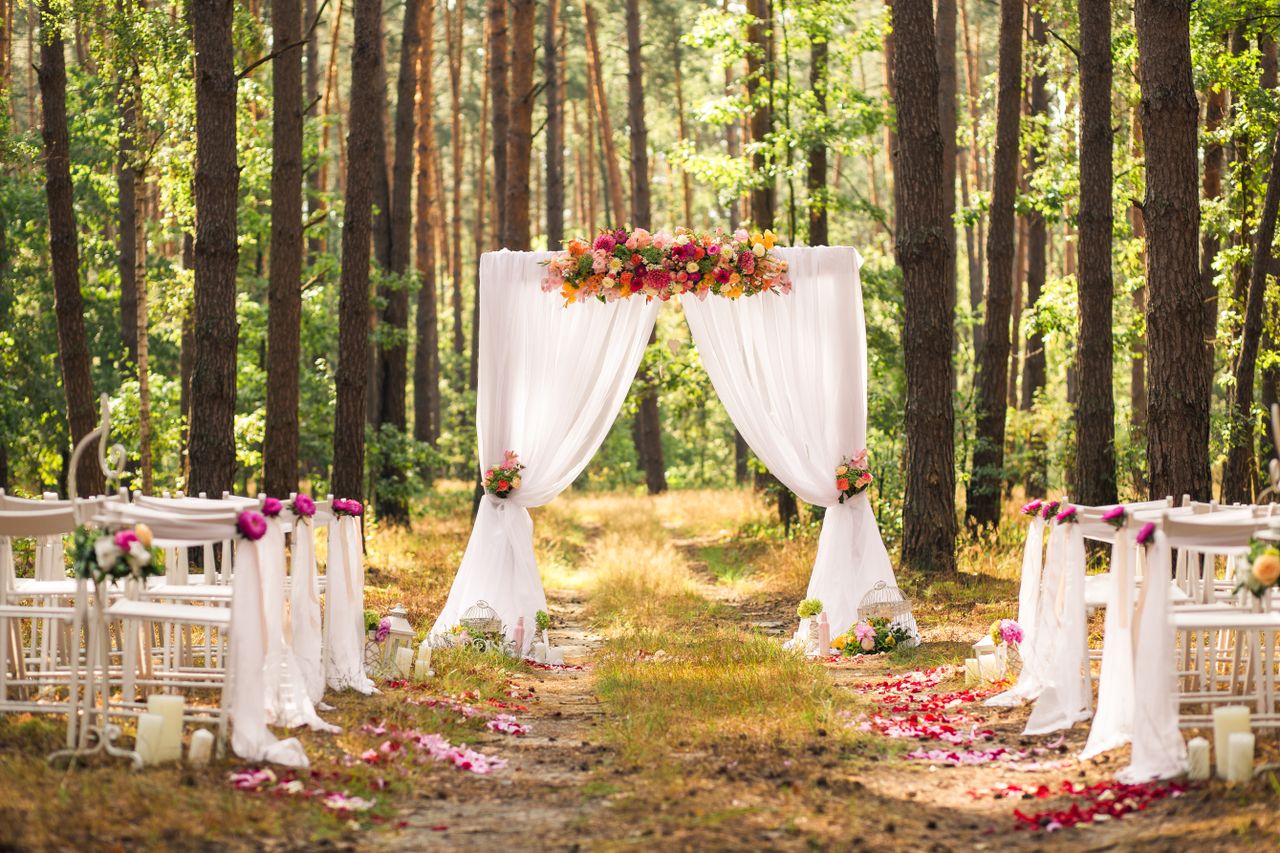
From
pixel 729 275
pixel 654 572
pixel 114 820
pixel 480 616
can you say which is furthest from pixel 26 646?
pixel 654 572

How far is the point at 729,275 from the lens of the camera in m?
10.2

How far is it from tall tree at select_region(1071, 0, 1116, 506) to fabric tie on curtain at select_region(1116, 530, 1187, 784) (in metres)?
7.41

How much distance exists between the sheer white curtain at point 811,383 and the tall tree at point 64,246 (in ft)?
19.7

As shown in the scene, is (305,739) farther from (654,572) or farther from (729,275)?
(654,572)

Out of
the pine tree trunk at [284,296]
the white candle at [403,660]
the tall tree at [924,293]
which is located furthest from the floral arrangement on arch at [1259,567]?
the pine tree trunk at [284,296]

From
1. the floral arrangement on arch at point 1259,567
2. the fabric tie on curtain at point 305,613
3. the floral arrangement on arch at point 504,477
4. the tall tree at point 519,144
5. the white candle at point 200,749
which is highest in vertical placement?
the tall tree at point 519,144

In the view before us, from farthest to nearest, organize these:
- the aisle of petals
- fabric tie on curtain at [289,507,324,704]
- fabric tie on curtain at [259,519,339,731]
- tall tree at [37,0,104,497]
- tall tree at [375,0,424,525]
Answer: tall tree at [375,0,424,525] < tall tree at [37,0,104,497] < fabric tie on curtain at [289,507,324,704] < fabric tie on curtain at [259,519,339,731] < the aisle of petals

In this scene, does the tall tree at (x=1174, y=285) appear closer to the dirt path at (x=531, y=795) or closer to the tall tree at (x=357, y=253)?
the dirt path at (x=531, y=795)

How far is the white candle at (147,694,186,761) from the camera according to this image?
576 cm

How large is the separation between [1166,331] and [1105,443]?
3371 millimetres

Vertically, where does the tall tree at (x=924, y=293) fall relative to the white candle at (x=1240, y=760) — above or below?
above

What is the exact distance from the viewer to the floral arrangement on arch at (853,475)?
33.6 ft

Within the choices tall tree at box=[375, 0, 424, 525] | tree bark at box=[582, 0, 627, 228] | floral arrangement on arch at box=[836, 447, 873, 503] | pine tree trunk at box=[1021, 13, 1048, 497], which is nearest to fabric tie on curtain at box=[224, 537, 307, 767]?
floral arrangement on arch at box=[836, 447, 873, 503]

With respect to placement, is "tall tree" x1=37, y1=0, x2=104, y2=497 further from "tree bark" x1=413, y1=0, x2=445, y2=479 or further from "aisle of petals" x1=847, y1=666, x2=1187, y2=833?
"tree bark" x1=413, y1=0, x2=445, y2=479
